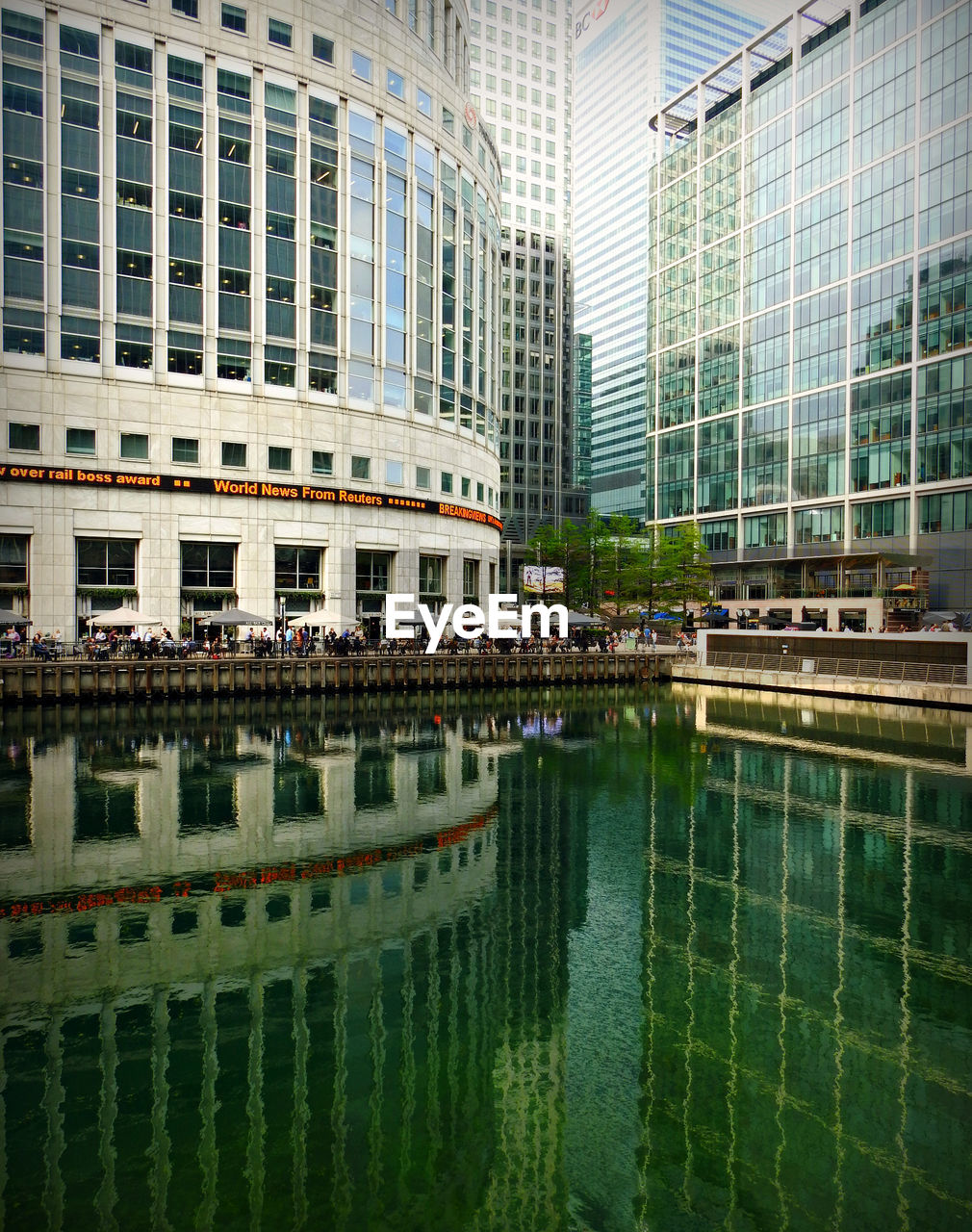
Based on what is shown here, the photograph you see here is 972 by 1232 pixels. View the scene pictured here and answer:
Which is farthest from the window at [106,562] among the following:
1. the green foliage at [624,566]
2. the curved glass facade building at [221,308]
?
the green foliage at [624,566]

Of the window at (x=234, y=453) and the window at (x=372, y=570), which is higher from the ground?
the window at (x=234, y=453)

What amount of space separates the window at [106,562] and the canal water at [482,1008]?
34082mm

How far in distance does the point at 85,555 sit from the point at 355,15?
166ft

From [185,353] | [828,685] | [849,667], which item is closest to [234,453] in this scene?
[185,353]

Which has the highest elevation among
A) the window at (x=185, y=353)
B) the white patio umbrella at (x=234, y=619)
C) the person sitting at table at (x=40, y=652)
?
the window at (x=185, y=353)

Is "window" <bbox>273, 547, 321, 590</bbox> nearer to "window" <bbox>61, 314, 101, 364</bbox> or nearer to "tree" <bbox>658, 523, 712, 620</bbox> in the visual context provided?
"window" <bbox>61, 314, 101, 364</bbox>

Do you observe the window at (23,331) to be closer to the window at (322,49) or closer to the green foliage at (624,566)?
the window at (322,49)

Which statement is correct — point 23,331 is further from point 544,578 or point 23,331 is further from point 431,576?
point 544,578

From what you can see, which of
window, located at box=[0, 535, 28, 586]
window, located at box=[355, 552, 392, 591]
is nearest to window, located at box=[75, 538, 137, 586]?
window, located at box=[0, 535, 28, 586]

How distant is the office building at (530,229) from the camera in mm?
146125

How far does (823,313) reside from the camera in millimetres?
98375

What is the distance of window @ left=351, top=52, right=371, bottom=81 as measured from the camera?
234ft

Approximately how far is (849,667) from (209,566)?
49035 millimetres

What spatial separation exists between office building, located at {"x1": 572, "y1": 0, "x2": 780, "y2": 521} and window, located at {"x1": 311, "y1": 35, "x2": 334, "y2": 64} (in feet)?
308
